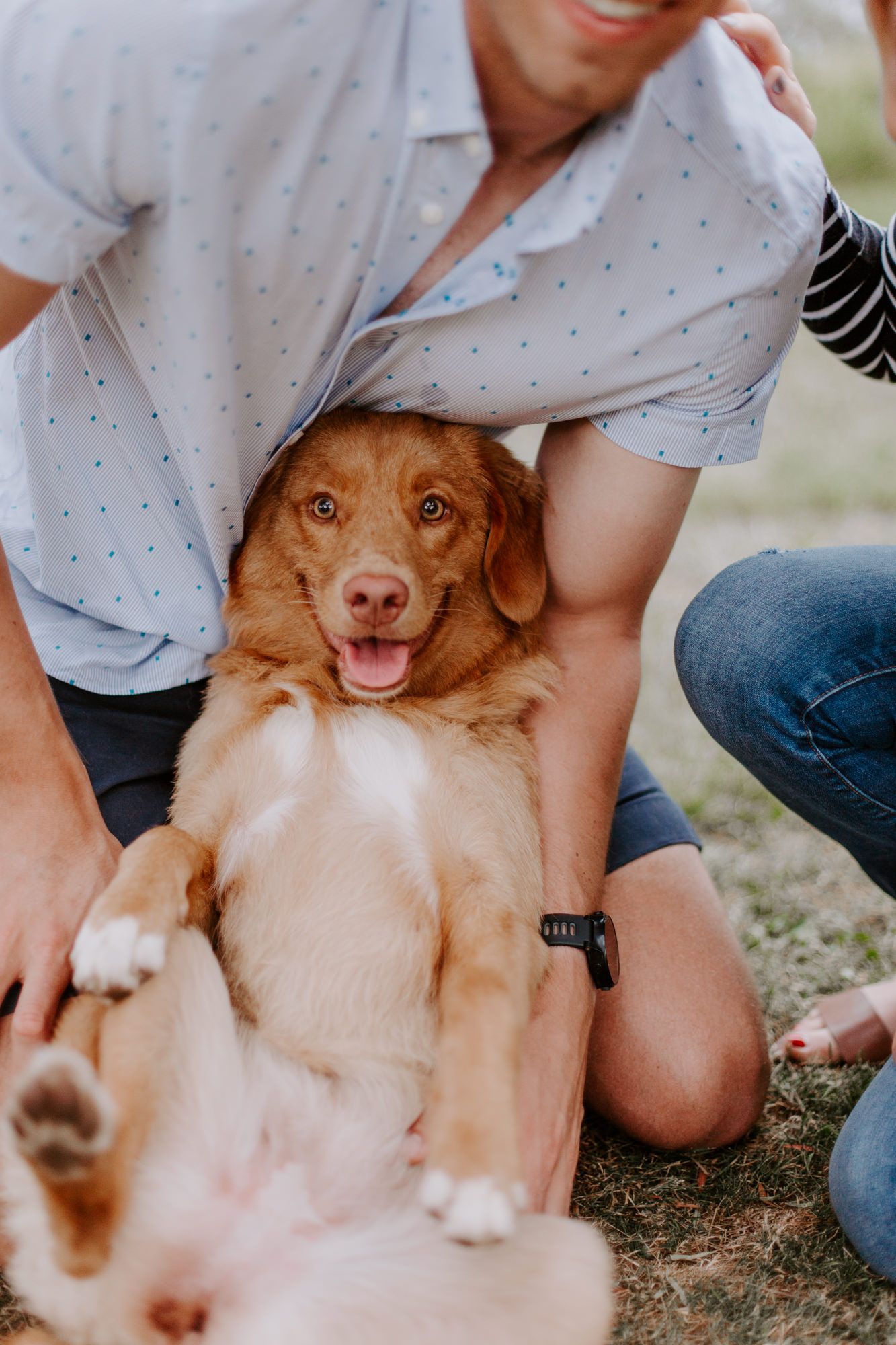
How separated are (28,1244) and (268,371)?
1569 millimetres

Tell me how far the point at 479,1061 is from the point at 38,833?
95 cm

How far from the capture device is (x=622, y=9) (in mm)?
1627

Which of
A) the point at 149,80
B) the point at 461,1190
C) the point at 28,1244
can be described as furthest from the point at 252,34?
the point at 28,1244

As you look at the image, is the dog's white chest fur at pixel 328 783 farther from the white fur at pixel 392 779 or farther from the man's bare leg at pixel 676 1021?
the man's bare leg at pixel 676 1021

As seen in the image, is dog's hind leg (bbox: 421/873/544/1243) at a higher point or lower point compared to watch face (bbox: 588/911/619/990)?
higher

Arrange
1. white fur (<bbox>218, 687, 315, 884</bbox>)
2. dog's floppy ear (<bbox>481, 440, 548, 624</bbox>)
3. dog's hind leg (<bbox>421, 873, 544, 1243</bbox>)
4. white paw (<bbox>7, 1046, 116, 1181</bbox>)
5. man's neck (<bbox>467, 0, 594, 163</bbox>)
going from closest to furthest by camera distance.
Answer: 1. white paw (<bbox>7, 1046, 116, 1181</bbox>)
2. dog's hind leg (<bbox>421, 873, 544, 1243</bbox>)
3. man's neck (<bbox>467, 0, 594, 163</bbox>)
4. white fur (<bbox>218, 687, 315, 884</bbox>)
5. dog's floppy ear (<bbox>481, 440, 548, 624</bbox>)

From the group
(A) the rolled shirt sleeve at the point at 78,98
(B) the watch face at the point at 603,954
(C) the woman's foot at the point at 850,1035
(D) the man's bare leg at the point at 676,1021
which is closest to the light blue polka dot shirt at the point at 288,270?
(A) the rolled shirt sleeve at the point at 78,98

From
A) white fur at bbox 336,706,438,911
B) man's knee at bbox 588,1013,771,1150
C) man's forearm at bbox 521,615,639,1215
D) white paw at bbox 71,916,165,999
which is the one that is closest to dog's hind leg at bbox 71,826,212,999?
white paw at bbox 71,916,165,999

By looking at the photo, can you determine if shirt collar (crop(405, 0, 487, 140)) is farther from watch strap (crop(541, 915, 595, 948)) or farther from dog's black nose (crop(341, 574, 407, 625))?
watch strap (crop(541, 915, 595, 948))

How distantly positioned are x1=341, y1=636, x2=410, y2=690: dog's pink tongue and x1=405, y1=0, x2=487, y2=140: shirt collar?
3.29 ft

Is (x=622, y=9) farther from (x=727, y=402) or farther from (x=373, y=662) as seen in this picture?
(x=373, y=662)

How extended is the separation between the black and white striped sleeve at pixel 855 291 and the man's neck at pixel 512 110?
92 centimetres

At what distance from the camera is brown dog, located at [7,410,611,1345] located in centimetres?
A: 176

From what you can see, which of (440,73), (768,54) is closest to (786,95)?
(768,54)
